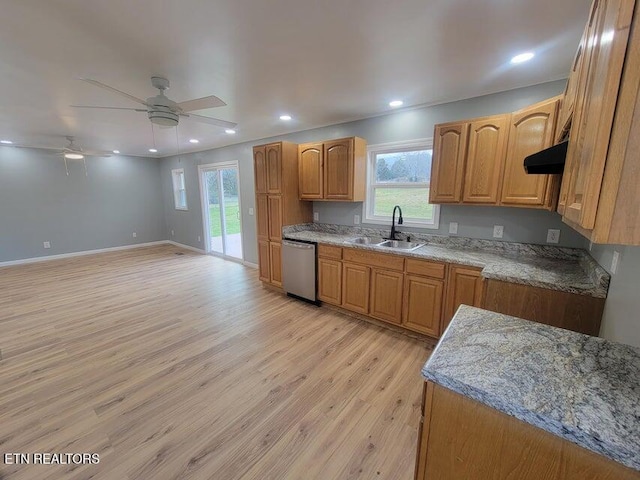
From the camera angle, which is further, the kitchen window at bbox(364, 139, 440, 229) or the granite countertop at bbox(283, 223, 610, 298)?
the kitchen window at bbox(364, 139, 440, 229)

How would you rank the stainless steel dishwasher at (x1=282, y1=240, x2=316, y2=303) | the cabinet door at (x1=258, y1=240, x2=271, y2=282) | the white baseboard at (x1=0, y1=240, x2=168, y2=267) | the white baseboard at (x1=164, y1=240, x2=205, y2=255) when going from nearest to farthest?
the stainless steel dishwasher at (x1=282, y1=240, x2=316, y2=303), the cabinet door at (x1=258, y1=240, x2=271, y2=282), the white baseboard at (x1=0, y1=240, x2=168, y2=267), the white baseboard at (x1=164, y1=240, x2=205, y2=255)

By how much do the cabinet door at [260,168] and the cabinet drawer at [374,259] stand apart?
173 centimetres

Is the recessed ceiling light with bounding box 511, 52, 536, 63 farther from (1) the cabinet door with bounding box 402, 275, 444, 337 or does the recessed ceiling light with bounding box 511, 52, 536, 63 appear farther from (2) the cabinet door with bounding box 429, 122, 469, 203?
(1) the cabinet door with bounding box 402, 275, 444, 337

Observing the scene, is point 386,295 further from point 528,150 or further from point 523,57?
point 523,57

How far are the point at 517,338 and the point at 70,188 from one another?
8.46 metres

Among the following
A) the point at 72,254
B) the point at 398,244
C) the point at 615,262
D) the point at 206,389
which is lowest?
the point at 206,389

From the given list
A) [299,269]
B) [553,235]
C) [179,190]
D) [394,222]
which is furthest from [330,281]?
[179,190]

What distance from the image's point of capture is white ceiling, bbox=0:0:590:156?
150cm

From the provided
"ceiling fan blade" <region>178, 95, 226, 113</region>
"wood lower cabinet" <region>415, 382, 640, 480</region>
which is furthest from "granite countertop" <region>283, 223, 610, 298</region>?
"ceiling fan blade" <region>178, 95, 226, 113</region>

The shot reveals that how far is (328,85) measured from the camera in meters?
2.53

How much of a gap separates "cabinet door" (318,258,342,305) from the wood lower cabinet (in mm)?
2400

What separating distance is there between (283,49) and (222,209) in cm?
464

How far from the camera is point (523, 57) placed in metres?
2.00

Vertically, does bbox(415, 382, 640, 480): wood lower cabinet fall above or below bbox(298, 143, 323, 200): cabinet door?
below
